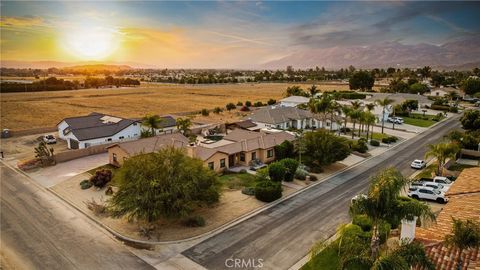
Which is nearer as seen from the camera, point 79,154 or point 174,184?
point 174,184

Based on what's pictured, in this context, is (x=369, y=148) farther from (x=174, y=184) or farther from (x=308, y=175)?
(x=174, y=184)

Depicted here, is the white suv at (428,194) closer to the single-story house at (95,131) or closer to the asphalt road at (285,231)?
the asphalt road at (285,231)

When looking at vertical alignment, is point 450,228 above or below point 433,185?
above

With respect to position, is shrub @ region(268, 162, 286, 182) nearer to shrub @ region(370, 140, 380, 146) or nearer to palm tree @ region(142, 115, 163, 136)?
palm tree @ region(142, 115, 163, 136)

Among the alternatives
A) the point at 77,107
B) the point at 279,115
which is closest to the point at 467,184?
the point at 279,115

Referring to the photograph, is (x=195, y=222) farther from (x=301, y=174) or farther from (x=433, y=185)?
(x=433, y=185)

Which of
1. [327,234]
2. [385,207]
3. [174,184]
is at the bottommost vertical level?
[327,234]

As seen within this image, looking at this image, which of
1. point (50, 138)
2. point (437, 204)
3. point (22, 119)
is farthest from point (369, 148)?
point (22, 119)
